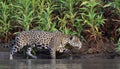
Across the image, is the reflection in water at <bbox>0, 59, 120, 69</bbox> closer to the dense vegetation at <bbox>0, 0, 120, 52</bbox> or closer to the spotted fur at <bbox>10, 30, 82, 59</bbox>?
the spotted fur at <bbox>10, 30, 82, 59</bbox>

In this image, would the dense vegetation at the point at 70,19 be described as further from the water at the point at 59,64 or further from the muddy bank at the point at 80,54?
the water at the point at 59,64

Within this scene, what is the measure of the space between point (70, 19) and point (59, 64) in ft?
7.81

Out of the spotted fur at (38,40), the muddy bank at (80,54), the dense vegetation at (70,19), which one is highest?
the dense vegetation at (70,19)

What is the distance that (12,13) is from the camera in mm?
13727

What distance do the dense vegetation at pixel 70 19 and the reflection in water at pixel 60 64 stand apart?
3.62 ft

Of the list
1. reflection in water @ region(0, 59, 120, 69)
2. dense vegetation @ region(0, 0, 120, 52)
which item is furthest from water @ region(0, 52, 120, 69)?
dense vegetation @ region(0, 0, 120, 52)

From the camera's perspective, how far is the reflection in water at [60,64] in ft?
34.3

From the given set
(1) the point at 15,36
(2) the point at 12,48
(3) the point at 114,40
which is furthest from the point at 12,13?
(3) the point at 114,40

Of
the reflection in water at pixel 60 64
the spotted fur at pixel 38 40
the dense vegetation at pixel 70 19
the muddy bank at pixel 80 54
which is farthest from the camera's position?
the dense vegetation at pixel 70 19

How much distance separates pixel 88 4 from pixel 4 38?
2569 mm

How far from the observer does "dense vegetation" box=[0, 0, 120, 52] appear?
41.7 feet

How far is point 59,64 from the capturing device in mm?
11008

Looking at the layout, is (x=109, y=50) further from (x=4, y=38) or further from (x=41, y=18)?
(x=4, y=38)

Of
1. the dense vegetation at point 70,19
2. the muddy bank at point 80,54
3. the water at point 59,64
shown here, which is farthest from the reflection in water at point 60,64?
the dense vegetation at point 70,19
